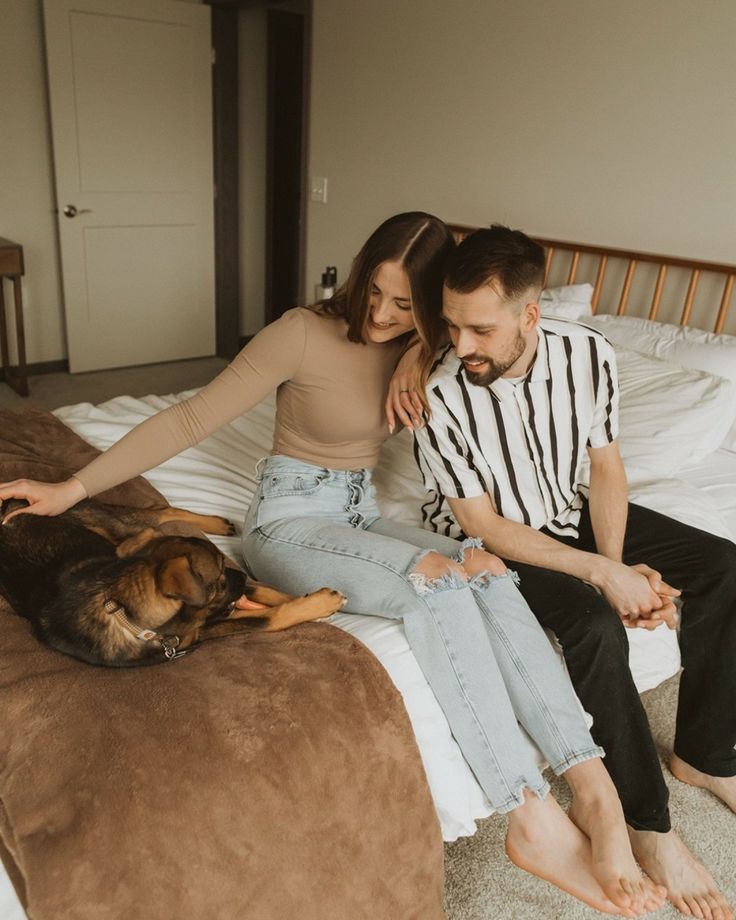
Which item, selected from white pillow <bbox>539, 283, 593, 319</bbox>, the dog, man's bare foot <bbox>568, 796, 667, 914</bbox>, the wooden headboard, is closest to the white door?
the wooden headboard

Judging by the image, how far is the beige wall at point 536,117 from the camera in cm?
257

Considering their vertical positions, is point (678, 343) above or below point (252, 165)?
below

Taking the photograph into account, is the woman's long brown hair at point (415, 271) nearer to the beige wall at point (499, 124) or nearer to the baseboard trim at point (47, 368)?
the beige wall at point (499, 124)

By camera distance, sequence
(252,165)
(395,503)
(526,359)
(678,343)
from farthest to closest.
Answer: (252,165), (678,343), (395,503), (526,359)

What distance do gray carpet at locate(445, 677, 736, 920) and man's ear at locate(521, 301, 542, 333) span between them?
3.61ft

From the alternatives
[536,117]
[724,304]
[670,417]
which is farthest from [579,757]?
[536,117]

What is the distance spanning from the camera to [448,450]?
166 cm

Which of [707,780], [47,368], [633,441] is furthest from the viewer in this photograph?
[47,368]

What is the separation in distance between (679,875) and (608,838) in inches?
9.7

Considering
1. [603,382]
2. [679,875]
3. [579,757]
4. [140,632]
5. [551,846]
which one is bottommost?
[679,875]

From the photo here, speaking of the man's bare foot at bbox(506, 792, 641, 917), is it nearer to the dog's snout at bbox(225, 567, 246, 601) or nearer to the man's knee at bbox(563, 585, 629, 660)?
the man's knee at bbox(563, 585, 629, 660)

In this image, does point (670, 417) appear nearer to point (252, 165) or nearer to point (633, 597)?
point (633, 597)

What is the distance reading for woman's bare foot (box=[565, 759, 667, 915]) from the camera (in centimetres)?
129

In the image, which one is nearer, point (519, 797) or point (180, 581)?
point (180, 581)
